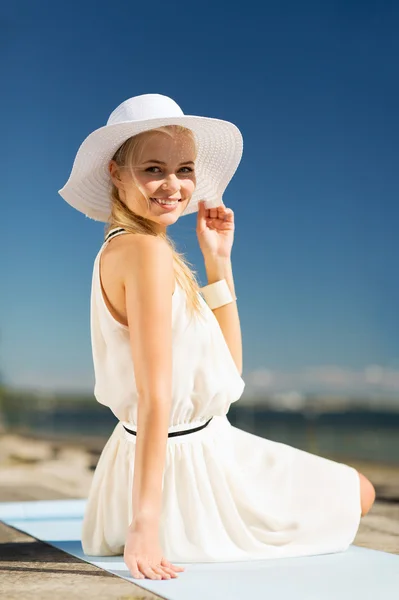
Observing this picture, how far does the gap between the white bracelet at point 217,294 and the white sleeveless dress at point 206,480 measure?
206mm

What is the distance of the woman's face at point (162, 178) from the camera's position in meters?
1.74

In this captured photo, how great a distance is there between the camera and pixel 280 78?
7172 millimetres

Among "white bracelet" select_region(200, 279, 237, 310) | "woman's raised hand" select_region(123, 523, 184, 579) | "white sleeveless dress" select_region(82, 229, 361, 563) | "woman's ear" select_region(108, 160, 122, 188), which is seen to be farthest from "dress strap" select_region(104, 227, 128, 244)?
"woman's raised hand" select_region(123, 523, 184, 579)

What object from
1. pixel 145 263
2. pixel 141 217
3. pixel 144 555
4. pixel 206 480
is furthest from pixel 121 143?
pixel 144 555

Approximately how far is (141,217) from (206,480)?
1.80 feet

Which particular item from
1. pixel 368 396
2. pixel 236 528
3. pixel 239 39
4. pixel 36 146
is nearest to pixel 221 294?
pixel 236 528

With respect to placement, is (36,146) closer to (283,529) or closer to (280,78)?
(280,78)

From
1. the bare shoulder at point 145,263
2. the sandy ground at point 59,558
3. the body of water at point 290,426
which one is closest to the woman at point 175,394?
the bare shoulder at point 145,263

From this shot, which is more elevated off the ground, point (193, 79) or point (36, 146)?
point (193, 79)

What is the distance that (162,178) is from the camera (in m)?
1.75

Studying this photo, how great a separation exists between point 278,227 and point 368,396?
2.84 meters

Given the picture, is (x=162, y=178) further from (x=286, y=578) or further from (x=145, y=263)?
(x=286, y=578)

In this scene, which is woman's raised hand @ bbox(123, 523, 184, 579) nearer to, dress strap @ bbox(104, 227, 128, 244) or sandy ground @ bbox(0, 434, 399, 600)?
sandy ground @ bbox(0, 434, 399, 600)

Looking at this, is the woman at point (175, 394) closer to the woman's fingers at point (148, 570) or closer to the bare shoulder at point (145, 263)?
the bare shoulder at point (145, 263)
